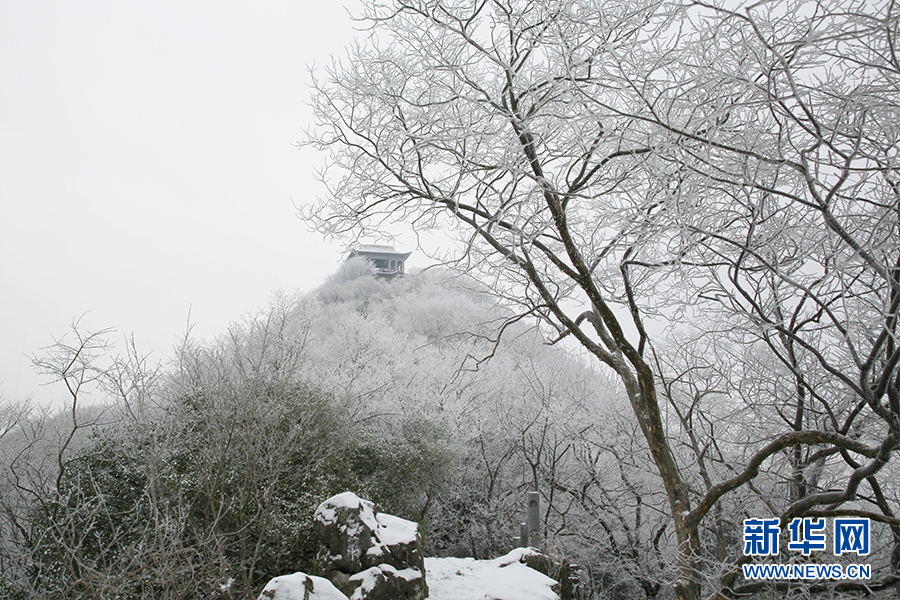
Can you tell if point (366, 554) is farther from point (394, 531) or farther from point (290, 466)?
point (290, 466)

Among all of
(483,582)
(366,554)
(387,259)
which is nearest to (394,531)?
(366,554)

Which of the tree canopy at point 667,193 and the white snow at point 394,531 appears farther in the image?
the white snow at point 394,531

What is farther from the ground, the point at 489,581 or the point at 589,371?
the point at 589,371

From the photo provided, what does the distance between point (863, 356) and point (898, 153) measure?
2089mm

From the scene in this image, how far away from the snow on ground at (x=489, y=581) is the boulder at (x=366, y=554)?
46 centimetres

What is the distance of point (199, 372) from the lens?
8102 mm

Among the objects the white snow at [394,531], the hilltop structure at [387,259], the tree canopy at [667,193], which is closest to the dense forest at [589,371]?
the tree canopy at [667,193]

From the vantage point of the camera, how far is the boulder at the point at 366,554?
4.74 metres

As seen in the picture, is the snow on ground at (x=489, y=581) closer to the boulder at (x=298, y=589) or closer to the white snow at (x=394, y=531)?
the white snow at (x=394, y=531)

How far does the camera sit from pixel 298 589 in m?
3.60

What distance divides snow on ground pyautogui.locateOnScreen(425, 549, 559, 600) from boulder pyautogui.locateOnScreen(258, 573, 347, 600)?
1682 mm

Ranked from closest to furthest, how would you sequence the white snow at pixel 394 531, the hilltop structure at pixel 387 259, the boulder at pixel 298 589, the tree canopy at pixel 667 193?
the tree canopy at pixel 667 193 → the boulder at pixel 298 589 → the white snow at pixel 394 531 → the hilltop structure at pixel 387 259

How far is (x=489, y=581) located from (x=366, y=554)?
4.71ft

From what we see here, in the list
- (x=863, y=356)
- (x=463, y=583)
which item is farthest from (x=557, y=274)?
(x=463, y=583)
